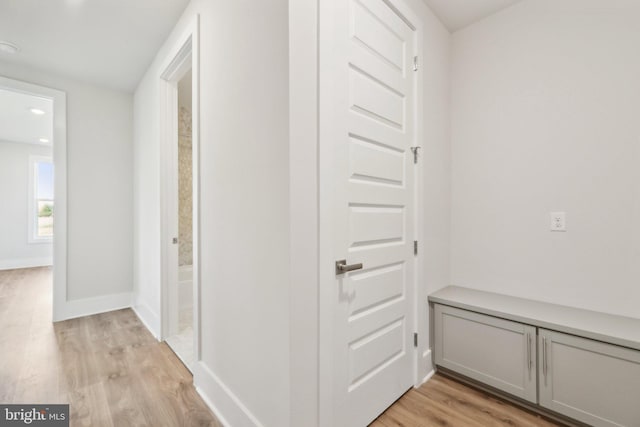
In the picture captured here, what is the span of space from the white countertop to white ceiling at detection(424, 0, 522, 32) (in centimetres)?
210

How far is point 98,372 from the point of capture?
208 cm

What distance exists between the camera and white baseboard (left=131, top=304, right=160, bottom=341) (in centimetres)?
268

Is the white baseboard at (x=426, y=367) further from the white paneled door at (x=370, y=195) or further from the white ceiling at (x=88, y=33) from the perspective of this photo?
the white ceiling at (x=88, y=33)

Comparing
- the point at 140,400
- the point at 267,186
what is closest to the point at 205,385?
the point at 140,400

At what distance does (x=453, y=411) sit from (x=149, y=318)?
9.19ft

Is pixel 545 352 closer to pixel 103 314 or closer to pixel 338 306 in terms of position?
pixel 338 306

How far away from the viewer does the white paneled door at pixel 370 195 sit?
1309mm

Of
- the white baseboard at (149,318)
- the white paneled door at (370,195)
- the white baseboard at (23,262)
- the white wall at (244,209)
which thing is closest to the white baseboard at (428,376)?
the white paneled door at (370,195)

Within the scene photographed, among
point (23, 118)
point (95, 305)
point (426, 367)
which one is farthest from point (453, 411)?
point (23, 118)

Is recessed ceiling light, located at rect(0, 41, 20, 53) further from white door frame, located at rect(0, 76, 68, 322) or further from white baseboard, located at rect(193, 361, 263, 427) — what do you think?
white baseboard, located at rect(193, 361, 263, 427)

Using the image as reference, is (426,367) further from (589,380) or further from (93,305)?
(93,305)

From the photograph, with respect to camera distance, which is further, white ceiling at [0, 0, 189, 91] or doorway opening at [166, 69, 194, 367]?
doorway opening at [166, 69, 194, 367]

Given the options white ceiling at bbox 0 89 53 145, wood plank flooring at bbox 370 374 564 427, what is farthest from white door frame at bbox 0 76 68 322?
wood plank flooring at bbox 370 374 564 427

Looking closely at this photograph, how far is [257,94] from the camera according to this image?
137 centimetres
